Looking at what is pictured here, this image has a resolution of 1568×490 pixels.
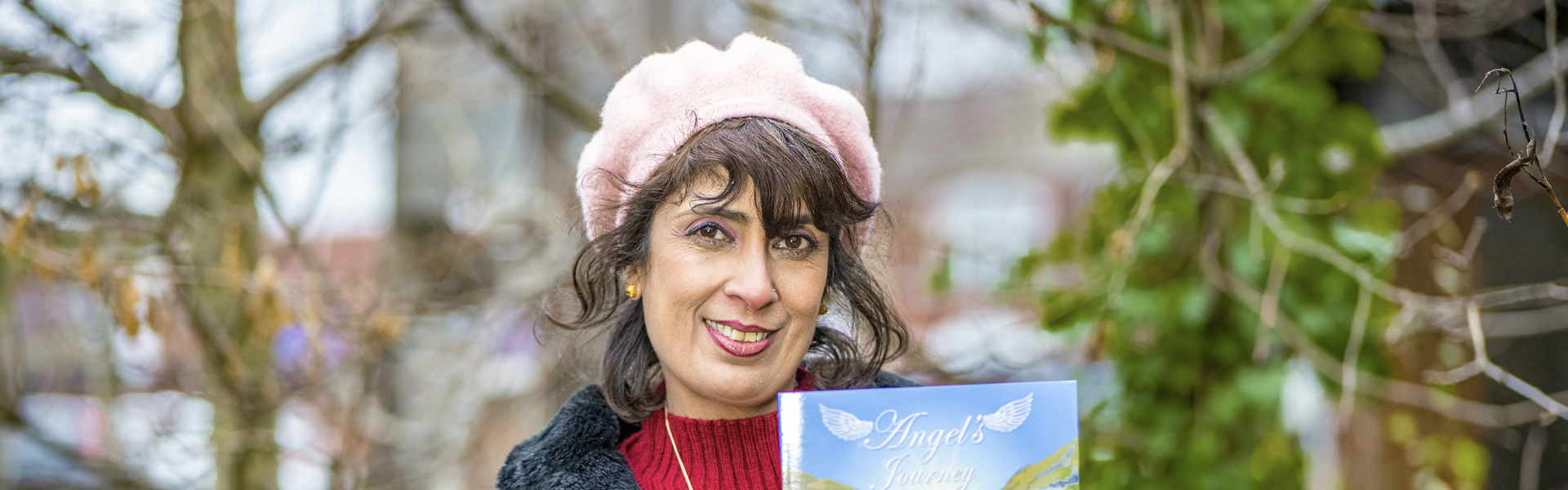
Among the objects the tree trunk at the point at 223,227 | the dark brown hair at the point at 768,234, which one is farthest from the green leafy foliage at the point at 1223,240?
the tree trunk at the point at 223,227

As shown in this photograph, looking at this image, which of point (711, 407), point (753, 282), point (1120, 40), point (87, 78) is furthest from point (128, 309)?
point (1120, 40)

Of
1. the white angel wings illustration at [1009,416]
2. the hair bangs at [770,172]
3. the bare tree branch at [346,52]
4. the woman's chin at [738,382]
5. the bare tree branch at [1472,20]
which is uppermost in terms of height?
the bare tree branch at [1472,20]

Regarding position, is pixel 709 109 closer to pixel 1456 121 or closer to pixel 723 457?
pixel 723 457

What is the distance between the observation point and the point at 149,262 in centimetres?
261

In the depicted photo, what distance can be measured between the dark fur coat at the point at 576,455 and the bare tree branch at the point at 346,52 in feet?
4.79

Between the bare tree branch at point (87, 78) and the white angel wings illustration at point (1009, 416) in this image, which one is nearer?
the white angel wings illustration at point (1009, 416)

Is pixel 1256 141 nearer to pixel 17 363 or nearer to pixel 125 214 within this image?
pixel 125 214

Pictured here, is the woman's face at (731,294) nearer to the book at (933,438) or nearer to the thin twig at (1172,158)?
the book at (933,438)

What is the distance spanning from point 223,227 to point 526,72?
90 centimetres

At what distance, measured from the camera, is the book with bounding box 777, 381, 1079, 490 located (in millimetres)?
1165

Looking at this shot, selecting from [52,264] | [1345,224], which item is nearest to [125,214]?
[52,264]

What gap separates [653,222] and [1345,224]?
171 cm

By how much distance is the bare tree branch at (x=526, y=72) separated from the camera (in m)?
2.58

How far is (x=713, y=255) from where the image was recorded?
1.40 metres
